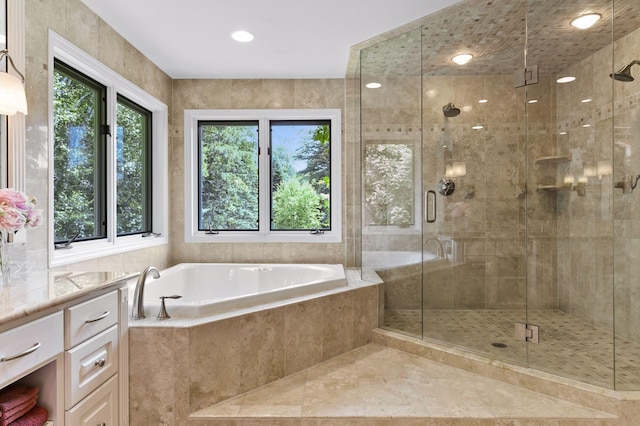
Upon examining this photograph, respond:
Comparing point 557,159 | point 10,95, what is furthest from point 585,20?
point 10,95

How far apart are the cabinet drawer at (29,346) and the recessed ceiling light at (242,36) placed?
2.18 m

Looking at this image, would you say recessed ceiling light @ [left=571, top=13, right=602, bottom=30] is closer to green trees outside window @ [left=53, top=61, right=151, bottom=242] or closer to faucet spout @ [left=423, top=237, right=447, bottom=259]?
faucet spout @ [left=423, top=237, right=447, bottom=259]

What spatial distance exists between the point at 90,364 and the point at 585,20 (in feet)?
10.8

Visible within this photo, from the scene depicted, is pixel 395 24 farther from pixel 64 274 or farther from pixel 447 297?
pixel 64 274

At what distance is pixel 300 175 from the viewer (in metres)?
3.60

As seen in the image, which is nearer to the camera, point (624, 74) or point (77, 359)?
point (77, 359)

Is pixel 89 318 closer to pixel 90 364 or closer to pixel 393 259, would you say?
pixel 90 364

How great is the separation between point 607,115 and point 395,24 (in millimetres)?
1548

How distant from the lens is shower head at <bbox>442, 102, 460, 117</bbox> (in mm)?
2787

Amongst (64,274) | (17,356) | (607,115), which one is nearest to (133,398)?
(64,274)

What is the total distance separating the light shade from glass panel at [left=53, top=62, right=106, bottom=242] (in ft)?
2.20

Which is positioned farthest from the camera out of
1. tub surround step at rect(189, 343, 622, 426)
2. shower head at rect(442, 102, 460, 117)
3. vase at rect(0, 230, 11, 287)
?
shower head at rect(442, 102, 460, 117)

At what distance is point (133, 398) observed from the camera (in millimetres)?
1752

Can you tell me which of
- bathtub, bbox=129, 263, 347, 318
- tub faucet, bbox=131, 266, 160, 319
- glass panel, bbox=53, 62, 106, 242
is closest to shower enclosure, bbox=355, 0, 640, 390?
bathtub, bbox=129, 263, 347, 318
